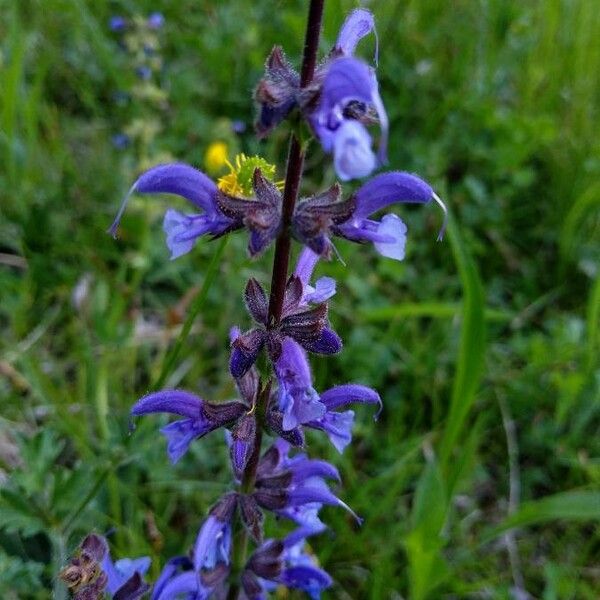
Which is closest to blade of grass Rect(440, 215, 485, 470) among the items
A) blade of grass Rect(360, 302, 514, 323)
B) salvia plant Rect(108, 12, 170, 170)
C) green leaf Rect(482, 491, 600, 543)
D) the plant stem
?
green leaf Rect(482, 491, 600, 543)

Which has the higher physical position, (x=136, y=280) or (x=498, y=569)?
(x=136, y=280)

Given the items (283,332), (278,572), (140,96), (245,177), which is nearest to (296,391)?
(283,332)

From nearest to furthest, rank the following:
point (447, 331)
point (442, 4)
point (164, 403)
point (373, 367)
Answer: point (164, 403), point (373, 367), point (447, 331), point (442, 4)

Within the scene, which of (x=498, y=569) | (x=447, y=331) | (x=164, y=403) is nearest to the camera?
(x=164, y=403)

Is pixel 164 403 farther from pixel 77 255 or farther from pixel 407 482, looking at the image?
pixel 77 255

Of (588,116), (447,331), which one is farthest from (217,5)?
(447,331)

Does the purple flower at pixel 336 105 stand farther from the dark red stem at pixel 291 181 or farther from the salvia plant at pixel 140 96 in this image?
the salvia plant at pixel 140 96

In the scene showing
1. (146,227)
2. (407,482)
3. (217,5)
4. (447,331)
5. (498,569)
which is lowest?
(498,569)

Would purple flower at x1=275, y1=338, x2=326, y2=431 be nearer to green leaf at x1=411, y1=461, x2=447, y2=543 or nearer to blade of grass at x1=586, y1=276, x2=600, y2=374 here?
green leaf at x1=411, y1=461, x2=447, y2=543
